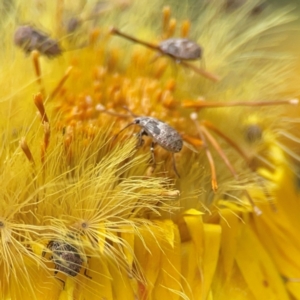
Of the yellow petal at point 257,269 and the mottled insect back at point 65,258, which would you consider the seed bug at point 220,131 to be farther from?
the mottled insect back at point 65,258

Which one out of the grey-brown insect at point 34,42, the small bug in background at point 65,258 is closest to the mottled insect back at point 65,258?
the small bug in background at point 65,258

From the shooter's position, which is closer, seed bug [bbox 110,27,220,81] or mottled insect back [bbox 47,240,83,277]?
mottled insect back [bbox 47,240,83,277]

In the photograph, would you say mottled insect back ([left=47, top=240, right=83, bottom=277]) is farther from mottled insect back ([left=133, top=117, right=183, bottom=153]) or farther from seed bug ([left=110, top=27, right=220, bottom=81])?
seed bug ([left=110, top=27, right=220, bottom=81])

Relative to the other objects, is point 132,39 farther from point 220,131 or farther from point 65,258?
point 65,258

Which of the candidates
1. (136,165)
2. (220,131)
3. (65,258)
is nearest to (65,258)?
Answer: (65,258)

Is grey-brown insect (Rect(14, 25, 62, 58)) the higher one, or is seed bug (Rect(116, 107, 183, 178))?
grey-brown insect (Rect(14, 25, 62, 58))

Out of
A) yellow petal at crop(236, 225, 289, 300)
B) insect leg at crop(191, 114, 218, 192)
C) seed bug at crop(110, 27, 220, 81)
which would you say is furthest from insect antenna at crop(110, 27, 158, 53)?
yellow petal at crop(236, 225, 289, 300)
